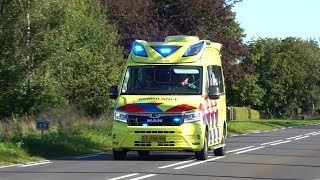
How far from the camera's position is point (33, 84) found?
31734 mm

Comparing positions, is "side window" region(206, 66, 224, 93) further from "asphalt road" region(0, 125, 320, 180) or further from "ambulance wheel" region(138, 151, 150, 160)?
"ambulance wheel" region(138, 151, 150, 160)

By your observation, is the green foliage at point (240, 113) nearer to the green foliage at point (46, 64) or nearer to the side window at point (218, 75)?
the green foliage at point (46, 64)

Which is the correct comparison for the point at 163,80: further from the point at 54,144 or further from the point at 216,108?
the point at 54,144

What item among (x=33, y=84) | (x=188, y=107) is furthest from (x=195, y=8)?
(x=188, y=107)

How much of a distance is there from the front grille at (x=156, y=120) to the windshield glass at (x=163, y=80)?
34.0 inches

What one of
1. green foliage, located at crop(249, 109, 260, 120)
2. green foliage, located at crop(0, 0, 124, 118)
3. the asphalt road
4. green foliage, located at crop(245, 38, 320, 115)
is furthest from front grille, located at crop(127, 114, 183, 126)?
green foliage, located at crop(245, 38, 320, 115)

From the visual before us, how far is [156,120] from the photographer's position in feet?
60.1

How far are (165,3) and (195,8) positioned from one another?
11.1 ft

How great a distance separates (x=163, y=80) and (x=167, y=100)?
908 mm

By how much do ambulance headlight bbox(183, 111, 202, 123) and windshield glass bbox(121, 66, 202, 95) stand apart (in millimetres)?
724

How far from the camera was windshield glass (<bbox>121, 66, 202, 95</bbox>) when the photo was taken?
19.0m

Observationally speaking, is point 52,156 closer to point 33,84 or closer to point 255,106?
point 33,84

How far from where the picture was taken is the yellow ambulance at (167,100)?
18.3 metres

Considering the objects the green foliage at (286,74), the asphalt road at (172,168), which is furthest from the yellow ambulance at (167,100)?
the green foliage at (286,74)
